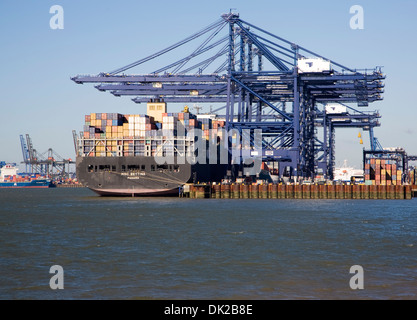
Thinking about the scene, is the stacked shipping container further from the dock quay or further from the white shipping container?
the white shipping container

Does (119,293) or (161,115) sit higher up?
(161,115)

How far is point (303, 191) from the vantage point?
81.3 metres

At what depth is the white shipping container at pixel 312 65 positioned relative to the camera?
80562 mm

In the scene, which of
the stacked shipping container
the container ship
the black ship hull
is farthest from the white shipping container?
the stacked shipping container

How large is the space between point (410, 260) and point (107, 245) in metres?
15.7

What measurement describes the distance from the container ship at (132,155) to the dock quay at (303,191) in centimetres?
461

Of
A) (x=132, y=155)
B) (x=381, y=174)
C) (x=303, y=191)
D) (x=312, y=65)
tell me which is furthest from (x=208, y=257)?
(x=381, y=174)

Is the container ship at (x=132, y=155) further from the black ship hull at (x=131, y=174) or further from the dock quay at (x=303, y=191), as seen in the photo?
the dock quay at (x=303, y=191)

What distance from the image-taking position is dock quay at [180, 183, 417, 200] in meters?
80.6

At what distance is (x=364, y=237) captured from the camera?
3578 cm

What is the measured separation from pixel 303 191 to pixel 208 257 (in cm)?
5545

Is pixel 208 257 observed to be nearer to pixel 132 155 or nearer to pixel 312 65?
pixel 132 155
